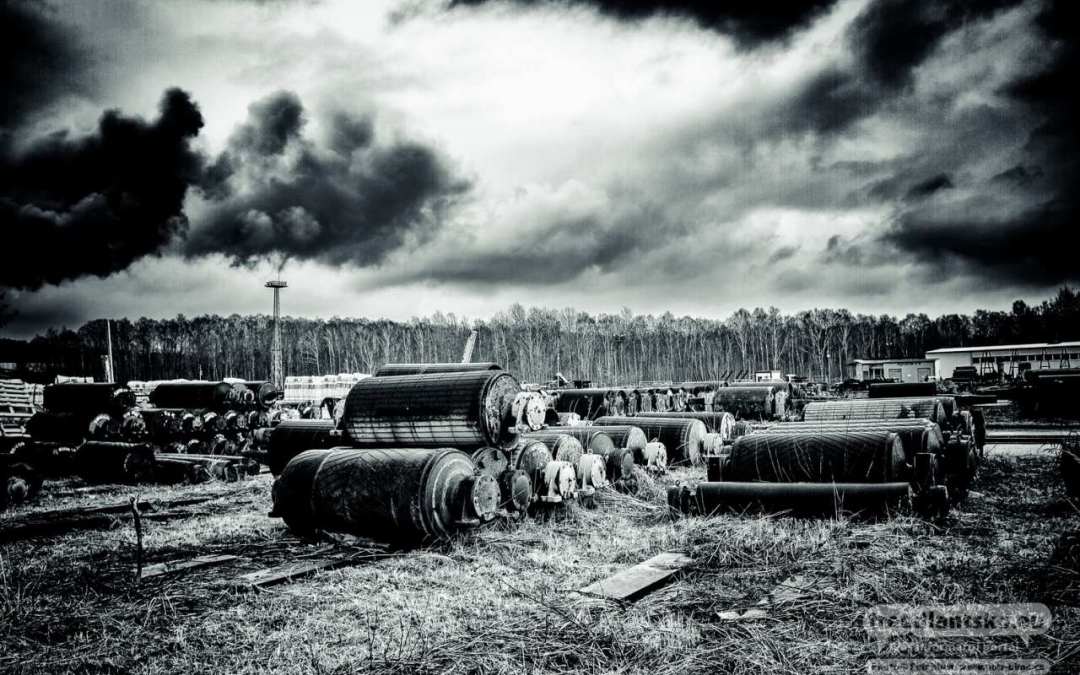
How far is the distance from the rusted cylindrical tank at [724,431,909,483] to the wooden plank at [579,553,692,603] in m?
2.34

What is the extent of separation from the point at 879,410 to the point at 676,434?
3.14 metres

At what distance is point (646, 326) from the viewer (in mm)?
84375

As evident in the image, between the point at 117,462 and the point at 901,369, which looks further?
the point at 901,369

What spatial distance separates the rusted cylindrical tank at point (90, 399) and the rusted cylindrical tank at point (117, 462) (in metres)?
1.72

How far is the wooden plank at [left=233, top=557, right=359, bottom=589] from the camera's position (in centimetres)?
512

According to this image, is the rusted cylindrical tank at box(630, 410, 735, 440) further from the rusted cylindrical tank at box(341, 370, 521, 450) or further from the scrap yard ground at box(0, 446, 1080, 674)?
the rusted cylindrical tank at box(341, 370, 521, 450)

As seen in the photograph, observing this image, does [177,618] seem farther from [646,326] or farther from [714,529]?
[646,326]

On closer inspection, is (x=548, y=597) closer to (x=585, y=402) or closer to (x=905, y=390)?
(x=905, y=390)

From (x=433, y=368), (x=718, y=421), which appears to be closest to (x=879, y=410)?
(x=718, y=421)

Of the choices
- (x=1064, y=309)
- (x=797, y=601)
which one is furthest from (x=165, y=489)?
(x=1064, y=309)

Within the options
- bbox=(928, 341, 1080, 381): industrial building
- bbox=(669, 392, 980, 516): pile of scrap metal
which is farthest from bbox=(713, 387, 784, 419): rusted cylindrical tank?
bbox=(928, 341, 1080, 381): industrial building

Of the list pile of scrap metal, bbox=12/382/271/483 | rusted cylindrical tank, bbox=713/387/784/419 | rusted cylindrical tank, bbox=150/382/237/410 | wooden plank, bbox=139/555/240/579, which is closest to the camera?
wooden plank, bbox=139/555/240/579

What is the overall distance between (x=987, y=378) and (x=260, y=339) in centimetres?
Result: 5424

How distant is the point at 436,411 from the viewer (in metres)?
6.58
